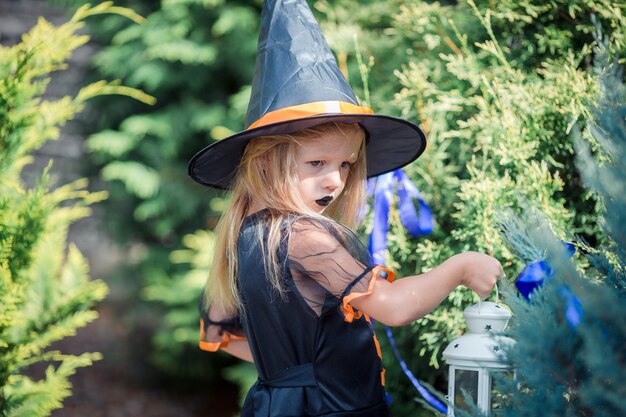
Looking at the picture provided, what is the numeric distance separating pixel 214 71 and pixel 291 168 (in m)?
4.02

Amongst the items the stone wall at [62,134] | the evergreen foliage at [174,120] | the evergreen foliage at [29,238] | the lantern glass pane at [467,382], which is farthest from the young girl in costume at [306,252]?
the stone wall at [62,134]

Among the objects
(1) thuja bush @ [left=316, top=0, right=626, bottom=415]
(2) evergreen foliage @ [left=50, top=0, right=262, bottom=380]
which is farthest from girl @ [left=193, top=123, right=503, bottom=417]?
(2) evergreen foliage @ [left=50, top=0, right=262, bottom=380]

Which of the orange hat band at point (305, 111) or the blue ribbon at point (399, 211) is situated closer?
the orange hat band at point (305, 111)

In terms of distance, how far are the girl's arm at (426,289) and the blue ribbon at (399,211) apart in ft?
2.30

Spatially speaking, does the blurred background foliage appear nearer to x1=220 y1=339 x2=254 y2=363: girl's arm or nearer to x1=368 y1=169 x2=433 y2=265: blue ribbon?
x1=368 y1=169 x2=433 y2=265: blue ribbon

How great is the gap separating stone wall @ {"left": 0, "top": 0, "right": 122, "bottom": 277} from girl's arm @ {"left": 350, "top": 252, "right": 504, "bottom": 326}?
6.65 meters

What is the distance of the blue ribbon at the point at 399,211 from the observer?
263cm

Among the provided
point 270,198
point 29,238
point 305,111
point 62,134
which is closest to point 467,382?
point 270,198

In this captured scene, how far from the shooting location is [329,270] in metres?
1.93

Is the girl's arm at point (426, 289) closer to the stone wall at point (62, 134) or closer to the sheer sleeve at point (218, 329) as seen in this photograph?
the sheer sleeve at point (218, 329)

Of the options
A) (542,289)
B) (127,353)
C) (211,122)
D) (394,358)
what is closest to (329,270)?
(542,289)

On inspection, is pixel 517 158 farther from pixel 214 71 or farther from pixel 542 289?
pixel 214 71

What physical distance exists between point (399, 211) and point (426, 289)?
0.86 meters

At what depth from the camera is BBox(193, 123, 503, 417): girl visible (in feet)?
6.20
